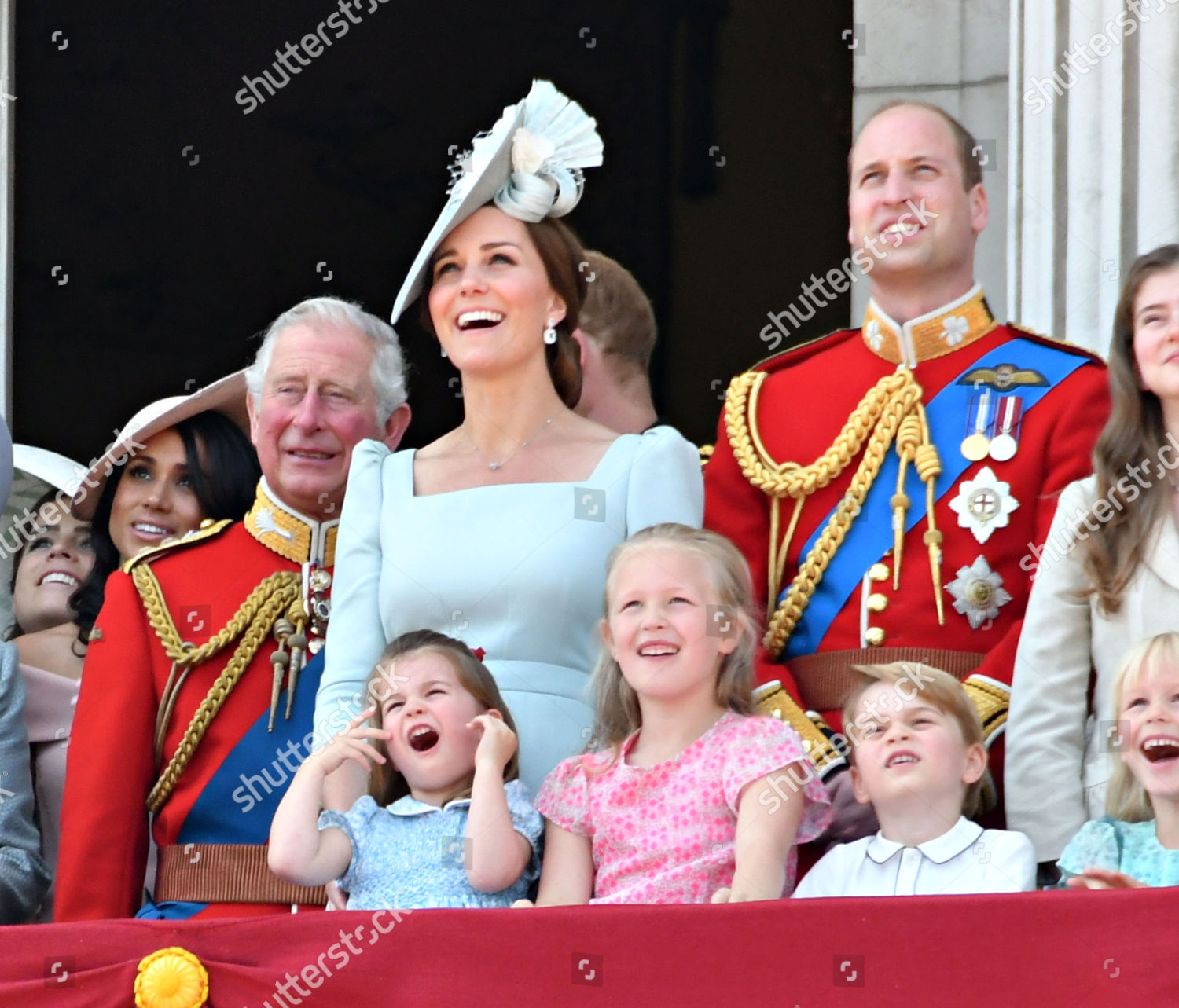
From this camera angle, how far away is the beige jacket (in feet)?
10.4

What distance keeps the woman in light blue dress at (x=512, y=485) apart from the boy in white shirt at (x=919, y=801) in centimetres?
45

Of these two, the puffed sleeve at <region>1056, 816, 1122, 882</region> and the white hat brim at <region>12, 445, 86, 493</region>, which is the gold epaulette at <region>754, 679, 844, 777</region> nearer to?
the puffed sleeve at <region>1056, 816, 1122, 882</region>

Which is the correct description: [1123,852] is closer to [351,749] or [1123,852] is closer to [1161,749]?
[1161,749]

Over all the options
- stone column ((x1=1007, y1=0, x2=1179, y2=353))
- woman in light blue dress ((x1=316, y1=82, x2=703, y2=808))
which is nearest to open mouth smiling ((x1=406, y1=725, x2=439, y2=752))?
woman in light blue dress ((x1=316, y1=82, x2=703, y2=808))

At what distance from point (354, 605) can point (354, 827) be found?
412mm

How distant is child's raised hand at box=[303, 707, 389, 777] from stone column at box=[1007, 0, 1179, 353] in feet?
6.33

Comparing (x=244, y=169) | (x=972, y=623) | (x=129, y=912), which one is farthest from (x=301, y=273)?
(x=972, y=623)

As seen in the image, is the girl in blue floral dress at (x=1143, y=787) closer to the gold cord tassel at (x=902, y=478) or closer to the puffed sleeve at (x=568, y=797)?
the gold cord tassel at (x=902, y=478)

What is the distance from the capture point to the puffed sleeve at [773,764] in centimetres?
305

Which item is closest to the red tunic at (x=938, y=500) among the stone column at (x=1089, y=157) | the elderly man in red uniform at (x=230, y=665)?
the elderly man in red uniform at (x=230, y=665)

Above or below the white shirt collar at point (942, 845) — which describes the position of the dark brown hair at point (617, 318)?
above

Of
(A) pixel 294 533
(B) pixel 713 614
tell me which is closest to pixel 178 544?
(A) pixel 294 533

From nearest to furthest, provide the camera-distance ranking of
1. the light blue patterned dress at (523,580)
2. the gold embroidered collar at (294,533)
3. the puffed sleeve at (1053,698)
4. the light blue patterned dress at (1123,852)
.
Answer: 1. the light blue patterned dress at (1123,852)
2. the puffed sleeve at (1053,698)
3. the light blue patterned dress at (523,580)
4. the gold embroidered collar at (294,533)

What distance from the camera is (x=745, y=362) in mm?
5355
